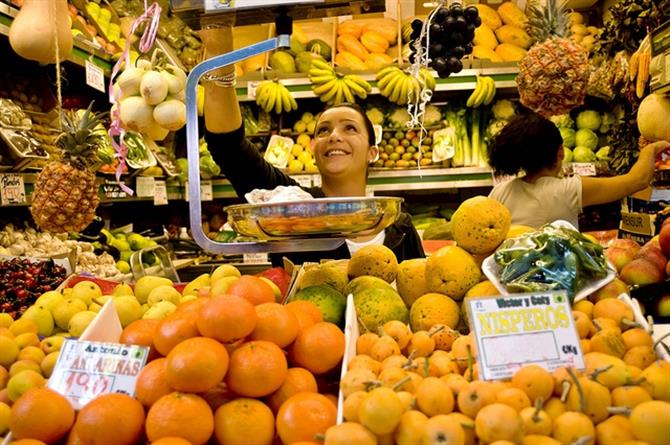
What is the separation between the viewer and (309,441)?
0.93 m

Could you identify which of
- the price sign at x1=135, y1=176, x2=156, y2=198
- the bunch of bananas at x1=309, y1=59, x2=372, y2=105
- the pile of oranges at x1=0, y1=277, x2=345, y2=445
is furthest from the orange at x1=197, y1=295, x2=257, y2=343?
the bunch of bananas at x1=309, y1=59, x2=372, y2=105

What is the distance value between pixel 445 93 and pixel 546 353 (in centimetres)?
420

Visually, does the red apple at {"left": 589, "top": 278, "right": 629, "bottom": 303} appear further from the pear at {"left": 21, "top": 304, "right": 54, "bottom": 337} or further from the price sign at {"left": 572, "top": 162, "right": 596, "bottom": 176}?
the price sign at {"left": 572, "top": 162, "right": 596, "bottom": 176}

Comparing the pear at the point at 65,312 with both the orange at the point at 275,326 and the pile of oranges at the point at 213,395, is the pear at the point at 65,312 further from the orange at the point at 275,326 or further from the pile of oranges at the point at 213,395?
the orange at the point at 275,326

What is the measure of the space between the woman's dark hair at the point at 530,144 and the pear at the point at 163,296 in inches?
85.2

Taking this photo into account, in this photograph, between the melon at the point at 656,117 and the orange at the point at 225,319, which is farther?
the melon at the point at 656,117

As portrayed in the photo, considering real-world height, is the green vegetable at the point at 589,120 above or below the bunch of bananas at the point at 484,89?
below

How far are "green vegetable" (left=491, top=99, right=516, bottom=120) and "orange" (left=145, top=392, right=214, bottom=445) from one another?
14.0 feet

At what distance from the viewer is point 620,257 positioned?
163 cm

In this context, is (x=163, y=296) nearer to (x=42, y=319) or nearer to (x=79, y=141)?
(x=42, y=319)

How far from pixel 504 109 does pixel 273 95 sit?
190 cm

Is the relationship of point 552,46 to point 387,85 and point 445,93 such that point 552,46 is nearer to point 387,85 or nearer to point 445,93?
point 387,85

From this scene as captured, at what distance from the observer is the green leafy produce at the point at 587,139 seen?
4.40 metres

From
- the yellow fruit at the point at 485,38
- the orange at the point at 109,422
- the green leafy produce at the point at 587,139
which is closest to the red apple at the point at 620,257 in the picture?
the orange at the point at 109,422
